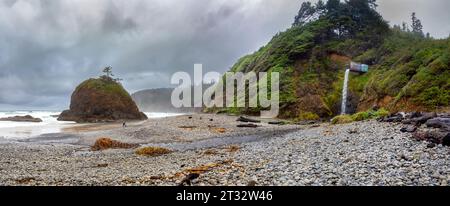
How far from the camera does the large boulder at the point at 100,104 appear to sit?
57812 mm

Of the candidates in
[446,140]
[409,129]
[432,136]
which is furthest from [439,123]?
[446,140]

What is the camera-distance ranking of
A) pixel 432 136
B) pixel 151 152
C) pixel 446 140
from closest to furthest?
pixel 446 140
pixel 432 136
pixel 151 152

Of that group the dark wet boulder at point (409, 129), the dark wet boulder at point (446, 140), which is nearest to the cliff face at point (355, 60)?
the dark wet boulder at point (409, 129)

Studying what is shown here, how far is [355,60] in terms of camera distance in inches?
2228

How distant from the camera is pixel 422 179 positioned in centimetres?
788

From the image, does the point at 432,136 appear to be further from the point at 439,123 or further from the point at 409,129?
the point at 409,129

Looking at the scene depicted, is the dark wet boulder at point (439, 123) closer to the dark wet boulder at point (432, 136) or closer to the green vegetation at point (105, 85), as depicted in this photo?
the dark wet boulder at point (432, 136)

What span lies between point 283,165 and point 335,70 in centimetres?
4922

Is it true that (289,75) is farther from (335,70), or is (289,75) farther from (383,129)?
(383,129)

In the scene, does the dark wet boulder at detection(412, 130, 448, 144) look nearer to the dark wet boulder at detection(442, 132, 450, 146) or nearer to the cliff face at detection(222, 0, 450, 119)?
the dark wet boulder at detection(442, 132, 450, 146)

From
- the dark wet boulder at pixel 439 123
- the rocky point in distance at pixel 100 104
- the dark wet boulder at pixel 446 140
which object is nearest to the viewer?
the dark wet boulder at pixel 446 140

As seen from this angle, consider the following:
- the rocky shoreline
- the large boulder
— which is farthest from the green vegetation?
the rocky shoreline

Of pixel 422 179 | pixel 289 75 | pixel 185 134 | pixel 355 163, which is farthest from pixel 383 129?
pixel 289 75

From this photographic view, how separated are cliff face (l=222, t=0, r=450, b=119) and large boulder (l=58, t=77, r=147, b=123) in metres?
18.9
